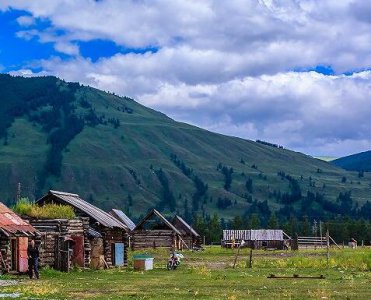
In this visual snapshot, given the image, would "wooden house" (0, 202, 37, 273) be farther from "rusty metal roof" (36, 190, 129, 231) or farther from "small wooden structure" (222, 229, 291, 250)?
"small wooden structure" (222, 229, 291, 250)

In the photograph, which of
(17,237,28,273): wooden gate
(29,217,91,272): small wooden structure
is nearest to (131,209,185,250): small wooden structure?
(29,217,91,272): small wooden structure

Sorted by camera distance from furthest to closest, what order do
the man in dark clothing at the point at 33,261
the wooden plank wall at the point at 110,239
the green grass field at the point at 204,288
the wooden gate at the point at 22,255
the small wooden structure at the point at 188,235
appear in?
the small wooden structure at the point at 188,235 < the wooden plank wall at the point at 110,239 < the wooden gate at the point at 22,255 < the man in dark clothing at the point at 33,261 < the green grass field at the point at 204,288

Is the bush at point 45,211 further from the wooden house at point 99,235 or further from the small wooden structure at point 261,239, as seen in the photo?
the small wooden structure at point 261,239

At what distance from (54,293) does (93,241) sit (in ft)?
92.0

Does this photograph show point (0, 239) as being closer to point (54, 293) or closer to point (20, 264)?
point (20, 264)

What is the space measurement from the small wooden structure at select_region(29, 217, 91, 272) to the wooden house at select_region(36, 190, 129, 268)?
15.8 inches

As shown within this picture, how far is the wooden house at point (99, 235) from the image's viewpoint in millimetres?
58469

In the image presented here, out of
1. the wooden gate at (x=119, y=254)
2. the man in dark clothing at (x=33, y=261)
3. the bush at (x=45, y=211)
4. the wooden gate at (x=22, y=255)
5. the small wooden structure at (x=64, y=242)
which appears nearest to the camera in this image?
the man in dark clothing at (x=33, y=261)

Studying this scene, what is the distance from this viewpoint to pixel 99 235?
59.0 meters

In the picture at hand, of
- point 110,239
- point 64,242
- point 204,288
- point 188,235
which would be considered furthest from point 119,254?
point 188,235

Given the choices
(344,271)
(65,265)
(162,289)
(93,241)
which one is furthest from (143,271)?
(162,289)

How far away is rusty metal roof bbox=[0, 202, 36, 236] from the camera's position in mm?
47525

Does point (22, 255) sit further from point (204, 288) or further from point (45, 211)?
point (204, 288)

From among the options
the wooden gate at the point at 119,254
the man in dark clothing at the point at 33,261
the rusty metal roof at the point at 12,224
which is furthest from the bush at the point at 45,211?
the man in dark clothing at the point at 33,261
